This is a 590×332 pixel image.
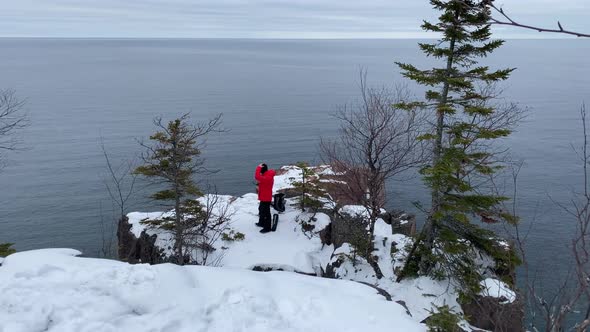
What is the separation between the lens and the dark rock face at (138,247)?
1627cm

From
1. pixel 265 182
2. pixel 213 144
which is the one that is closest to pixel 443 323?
pixel 265 182

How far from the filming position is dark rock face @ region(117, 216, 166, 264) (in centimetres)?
1627

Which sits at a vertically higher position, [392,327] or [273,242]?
[392,327]

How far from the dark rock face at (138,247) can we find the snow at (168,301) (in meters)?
8.82

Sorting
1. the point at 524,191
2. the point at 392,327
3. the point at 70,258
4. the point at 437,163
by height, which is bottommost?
the point at 524,191

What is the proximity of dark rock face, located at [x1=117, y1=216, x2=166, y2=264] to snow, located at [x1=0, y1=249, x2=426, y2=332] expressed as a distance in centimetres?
882

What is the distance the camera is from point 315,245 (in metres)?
17.0

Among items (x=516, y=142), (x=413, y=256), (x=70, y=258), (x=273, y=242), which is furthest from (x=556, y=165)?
(x=70, y=258)

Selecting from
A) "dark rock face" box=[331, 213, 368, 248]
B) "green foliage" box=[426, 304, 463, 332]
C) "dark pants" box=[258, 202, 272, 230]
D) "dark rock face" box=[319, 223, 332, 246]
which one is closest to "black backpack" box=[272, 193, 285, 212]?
"dark pants" box=[258, 202, 272, 230]

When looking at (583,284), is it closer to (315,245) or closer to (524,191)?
(315,245)

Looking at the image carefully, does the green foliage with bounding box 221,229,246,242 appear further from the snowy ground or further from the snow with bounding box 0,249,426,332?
the snow with bounding box 0,249,426,332

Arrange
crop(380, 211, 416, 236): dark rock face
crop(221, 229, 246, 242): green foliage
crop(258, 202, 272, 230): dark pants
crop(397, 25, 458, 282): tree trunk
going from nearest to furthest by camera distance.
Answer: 1. crop(397, 25, 458, 282): tree trunk
2. crop(221, 229, 246, 242): green foliage
3. crop(258, 202, 272, 230): dark pants
4. crop(380, 211, 416, 236): dark rock face

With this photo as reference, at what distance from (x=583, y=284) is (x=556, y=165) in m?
42.4

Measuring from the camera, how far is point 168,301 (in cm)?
676
